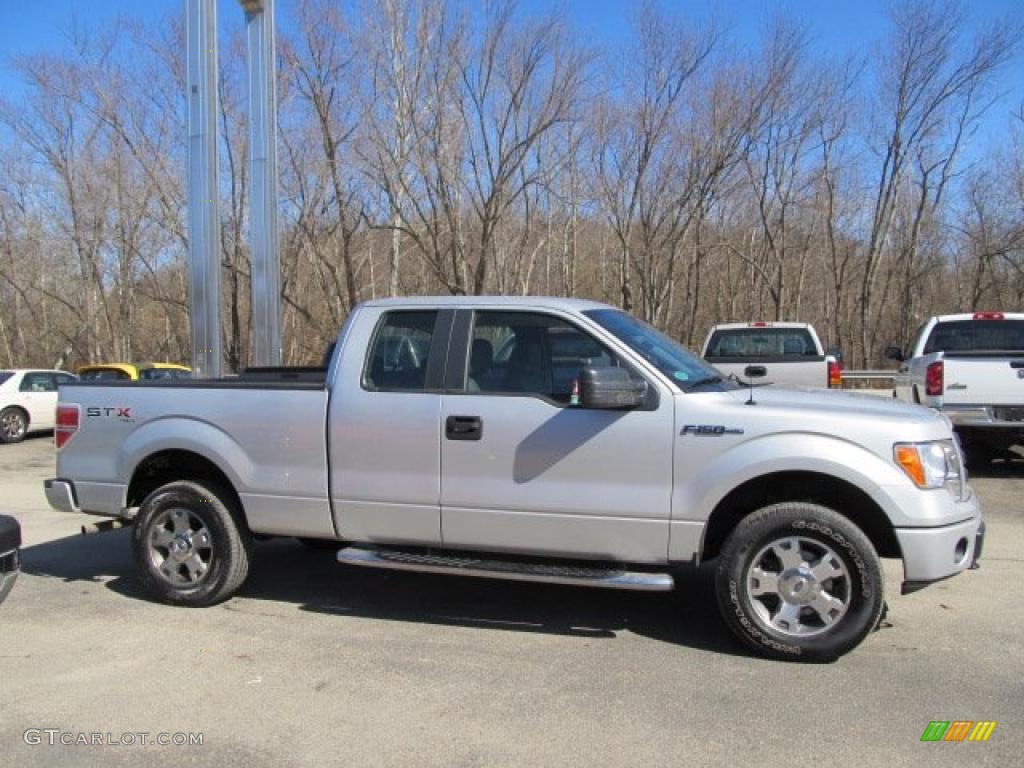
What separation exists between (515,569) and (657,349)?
1.51m

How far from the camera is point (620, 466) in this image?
4.58 metres

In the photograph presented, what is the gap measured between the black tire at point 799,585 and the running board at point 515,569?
1.23 feet

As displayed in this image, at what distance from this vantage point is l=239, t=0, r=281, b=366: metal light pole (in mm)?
11641

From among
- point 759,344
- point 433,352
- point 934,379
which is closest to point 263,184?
point 759,344

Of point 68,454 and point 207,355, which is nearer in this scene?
point 68,454

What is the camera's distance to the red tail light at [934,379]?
943cm

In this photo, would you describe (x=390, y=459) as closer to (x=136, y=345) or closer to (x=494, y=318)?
(x=494, y=318)

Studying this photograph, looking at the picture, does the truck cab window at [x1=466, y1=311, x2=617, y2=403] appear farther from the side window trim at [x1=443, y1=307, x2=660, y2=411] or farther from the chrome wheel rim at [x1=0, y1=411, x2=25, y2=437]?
the chrome wheel rim at [x1=0, y1=411, x2=25, y2=437]

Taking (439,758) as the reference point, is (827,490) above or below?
above

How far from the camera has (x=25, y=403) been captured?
55.9 feet

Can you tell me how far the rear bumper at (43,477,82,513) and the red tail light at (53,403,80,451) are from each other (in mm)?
247

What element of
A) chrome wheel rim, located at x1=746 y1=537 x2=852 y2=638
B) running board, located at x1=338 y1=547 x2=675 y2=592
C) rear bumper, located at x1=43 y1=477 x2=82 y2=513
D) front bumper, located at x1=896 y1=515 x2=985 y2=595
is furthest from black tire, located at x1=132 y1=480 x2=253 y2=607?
front bumper, located at x1=896 y1=515 x2=985 y2=595

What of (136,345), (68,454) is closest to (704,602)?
(68,454)

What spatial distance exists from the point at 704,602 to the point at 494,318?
227 centimetres
